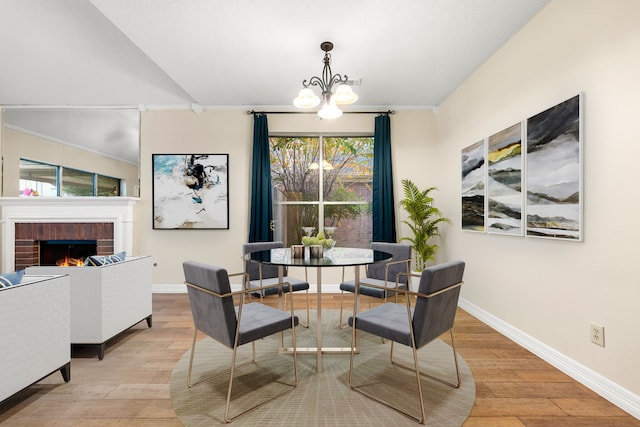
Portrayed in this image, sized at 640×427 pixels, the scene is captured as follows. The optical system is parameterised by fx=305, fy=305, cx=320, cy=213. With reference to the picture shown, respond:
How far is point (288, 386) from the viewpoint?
1995 millimetres

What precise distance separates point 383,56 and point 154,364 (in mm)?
3355

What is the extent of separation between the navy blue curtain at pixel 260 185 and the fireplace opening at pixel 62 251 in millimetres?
2234

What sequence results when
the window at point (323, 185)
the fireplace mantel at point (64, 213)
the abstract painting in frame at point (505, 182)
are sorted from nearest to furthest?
the abstract painting in frame at point (505, 182)
the fireplace mantel at point (64, 213)
the window at point (323, 185)

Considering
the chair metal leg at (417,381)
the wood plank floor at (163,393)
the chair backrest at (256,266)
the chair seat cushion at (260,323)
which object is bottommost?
the wood plank floor at (163,393)

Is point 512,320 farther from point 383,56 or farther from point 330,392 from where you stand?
point 383,56

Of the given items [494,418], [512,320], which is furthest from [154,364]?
[512,320]

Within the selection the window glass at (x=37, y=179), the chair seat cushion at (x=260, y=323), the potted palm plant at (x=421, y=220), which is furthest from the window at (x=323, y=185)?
the window glass at (x=37, y=179)

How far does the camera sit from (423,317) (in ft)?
5.46

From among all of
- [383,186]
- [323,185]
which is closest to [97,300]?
[323,185]

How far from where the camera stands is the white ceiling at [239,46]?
2344 mm

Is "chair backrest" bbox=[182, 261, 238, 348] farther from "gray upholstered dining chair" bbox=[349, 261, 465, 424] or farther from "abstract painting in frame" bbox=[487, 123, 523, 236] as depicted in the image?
"abstract painting in frame" bbox=[487, 123, 523, 236]

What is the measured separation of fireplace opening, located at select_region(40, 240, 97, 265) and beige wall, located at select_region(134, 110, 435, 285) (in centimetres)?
73

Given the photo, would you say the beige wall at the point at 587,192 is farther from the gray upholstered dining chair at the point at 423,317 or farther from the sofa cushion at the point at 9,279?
the sofa cushion at the point at 9,279

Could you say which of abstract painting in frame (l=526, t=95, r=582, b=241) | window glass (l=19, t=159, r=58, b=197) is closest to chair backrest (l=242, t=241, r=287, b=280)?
abstract painting in frame (l=526, t=95, r=582, b=241)
